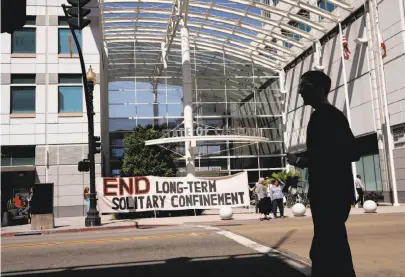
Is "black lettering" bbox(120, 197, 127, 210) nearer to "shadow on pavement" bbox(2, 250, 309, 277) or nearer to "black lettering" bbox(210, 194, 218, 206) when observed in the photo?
"black lettering" bbox(210, 194, 218, 206)

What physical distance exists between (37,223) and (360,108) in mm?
19016

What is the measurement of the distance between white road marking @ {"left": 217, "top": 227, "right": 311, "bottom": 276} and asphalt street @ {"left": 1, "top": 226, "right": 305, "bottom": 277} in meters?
0.14

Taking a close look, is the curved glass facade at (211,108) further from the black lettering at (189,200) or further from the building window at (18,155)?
the black lettering at (189,200)

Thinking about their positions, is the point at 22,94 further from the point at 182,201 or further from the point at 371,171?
the point at 371,171

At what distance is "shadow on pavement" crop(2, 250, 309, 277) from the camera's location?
642cm

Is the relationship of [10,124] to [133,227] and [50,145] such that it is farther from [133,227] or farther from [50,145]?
[133,227]

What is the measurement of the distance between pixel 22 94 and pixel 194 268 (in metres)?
22.2

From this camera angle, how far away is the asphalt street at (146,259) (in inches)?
264

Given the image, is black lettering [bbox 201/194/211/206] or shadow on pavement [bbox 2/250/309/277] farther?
black lettering [bbox 201/194/211/206]

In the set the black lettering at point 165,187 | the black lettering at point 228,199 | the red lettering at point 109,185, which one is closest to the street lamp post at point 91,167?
the red lettering at point 109,185

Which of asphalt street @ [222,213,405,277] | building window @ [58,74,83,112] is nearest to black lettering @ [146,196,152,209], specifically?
asphalt street @ [222,213,405,277]

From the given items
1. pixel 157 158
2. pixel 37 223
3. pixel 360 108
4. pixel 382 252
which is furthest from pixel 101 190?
pixel 360 108

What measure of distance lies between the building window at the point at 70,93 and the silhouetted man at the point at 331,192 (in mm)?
24429

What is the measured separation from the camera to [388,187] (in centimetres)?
2244
